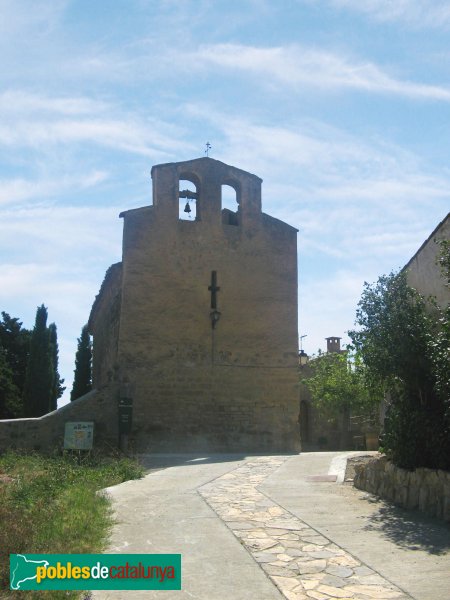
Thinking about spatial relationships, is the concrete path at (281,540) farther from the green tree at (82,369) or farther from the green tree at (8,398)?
the green tree at (82,369)

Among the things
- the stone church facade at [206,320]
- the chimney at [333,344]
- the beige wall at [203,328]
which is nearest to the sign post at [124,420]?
the stone church facade at [206,320]

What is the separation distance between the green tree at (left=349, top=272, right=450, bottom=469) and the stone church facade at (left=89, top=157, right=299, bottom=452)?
379 inches

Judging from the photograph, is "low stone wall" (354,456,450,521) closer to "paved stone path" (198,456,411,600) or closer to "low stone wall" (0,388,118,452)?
"paved stone path" (198,456,411,600)

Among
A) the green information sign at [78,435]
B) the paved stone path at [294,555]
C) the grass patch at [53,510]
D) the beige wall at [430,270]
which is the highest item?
the beige wall at [430,270]

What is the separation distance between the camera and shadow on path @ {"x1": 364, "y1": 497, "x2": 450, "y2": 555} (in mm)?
5963

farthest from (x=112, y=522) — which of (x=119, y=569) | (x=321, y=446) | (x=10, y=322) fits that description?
(x=10, y=322)

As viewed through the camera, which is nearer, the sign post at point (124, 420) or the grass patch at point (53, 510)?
the grass patch at point (53, 510)

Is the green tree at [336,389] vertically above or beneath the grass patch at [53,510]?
above

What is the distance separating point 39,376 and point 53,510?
24.5 meters

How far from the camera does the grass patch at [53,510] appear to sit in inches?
212

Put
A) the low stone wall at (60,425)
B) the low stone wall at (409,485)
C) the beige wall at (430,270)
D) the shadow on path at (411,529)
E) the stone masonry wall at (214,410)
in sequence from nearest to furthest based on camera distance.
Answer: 1. the shadow on path at (411,529)
2. the low stone wall at (409,485)
3. the beige wall at (430,270)
4. the low stone wall at (60,425)
5. the stone masonry wall at (214,410)

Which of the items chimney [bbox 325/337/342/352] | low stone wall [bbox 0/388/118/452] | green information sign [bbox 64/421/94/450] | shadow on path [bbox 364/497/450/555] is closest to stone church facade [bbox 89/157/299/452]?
low stone wall [bbox 0/388/118/452]

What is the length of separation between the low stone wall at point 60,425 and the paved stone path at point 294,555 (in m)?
8.72

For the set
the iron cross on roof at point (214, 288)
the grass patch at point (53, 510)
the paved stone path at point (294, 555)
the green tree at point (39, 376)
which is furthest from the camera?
the green tree at point (39, 376)
